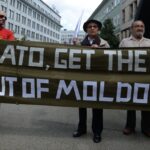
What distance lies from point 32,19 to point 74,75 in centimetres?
12123

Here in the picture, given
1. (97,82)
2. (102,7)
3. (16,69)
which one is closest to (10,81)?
(16,69)

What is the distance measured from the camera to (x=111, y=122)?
7926mm

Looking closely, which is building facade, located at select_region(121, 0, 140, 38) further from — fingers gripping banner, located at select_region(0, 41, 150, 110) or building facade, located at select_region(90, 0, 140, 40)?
fingers gripping banner, located at select_region(0, 41, 150, 110)

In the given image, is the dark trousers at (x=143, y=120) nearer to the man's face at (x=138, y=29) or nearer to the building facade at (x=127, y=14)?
the man's face at (x=138, y=29)

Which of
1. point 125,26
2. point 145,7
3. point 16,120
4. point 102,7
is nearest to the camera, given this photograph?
point 16,120

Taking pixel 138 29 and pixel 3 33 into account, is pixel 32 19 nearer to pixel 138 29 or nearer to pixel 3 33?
pixel 3 33

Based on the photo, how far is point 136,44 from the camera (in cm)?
→ 667

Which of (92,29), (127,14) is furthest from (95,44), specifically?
(127,14)

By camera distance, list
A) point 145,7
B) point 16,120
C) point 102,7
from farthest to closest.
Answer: point 102,7 → point 145,7 → point 16,120

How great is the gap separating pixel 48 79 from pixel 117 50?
3.91 ft

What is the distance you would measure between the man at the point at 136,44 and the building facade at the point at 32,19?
85802 mm

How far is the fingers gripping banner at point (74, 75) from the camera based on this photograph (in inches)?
252

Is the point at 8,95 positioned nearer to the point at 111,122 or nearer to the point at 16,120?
the point at 16,120

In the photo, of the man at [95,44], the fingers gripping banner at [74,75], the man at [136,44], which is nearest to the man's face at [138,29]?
the man at [136,44]
